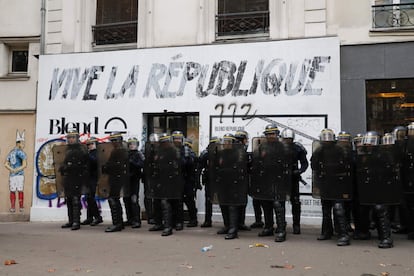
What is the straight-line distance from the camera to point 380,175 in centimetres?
723

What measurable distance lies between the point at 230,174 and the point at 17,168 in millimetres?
6526

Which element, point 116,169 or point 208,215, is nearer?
point 116,169

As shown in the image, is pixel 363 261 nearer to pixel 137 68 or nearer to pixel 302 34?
pixel 302 34

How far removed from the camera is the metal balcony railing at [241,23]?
11.2m

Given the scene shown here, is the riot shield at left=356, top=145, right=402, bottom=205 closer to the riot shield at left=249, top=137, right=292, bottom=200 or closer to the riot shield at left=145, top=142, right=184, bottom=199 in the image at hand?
the riot shield at left=249, top=137, right=292, bottom=200

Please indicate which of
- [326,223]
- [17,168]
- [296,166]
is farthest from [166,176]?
[17,168]

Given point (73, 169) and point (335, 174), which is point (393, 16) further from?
point (73, 169)

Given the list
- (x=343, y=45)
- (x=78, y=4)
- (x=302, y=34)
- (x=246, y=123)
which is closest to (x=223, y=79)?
(x=246, y=123)

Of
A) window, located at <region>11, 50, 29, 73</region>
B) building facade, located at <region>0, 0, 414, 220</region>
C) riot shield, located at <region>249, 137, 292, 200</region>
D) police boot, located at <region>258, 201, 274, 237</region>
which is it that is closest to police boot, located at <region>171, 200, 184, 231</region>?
police boot, located at <region>258, 201, 274, 237</region>

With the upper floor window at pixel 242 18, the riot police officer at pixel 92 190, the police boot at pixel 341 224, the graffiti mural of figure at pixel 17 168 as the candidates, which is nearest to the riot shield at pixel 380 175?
the police boot at pixel 341 224

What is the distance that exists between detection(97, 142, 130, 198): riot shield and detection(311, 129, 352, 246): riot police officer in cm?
353

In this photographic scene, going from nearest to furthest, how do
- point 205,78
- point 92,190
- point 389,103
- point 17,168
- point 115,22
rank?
point 92,190
point 389,103
point 205,78
point 17,168
point 115,22

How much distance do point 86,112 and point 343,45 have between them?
6.21m

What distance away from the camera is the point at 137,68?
37.9ft
